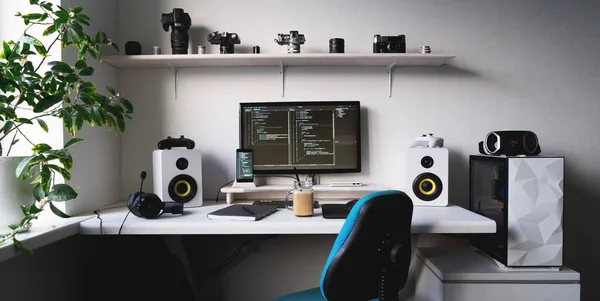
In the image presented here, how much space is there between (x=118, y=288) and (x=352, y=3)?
214 centimetres

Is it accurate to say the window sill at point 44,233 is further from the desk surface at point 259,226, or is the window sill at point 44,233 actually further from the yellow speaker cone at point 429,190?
the yellow speaker cone at point 429,190

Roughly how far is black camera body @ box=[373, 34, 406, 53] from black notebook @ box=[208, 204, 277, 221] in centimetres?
110

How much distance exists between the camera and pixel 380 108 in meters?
2.16

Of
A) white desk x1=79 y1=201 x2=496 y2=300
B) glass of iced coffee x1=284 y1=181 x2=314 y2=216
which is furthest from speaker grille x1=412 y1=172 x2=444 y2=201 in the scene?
glass of iced coffee x1=284 y1=181 x2=314 y2=216

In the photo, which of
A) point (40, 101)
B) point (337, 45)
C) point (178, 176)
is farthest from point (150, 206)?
point (337, 45)

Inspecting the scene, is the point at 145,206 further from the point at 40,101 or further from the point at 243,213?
the point at 40,101

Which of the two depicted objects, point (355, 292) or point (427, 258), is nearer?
point (355, 292)

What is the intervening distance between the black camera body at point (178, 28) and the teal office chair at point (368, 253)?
4.90 feet

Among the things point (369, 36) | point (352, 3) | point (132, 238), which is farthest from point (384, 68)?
point (132, 238)

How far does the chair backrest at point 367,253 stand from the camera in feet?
3.67

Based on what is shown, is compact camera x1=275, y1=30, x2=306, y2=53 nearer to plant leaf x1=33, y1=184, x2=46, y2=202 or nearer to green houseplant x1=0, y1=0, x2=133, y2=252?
green houseplant x1=0, y1=0, x2=133, y2=252

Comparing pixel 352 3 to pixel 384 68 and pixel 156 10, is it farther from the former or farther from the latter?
pixel 156 10

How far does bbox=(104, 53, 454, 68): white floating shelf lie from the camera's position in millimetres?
1934

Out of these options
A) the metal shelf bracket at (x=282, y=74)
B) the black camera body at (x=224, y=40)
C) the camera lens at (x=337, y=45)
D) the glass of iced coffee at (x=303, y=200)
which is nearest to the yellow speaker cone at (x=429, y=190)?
the glass of iced coffee at (x=303, y=200)
